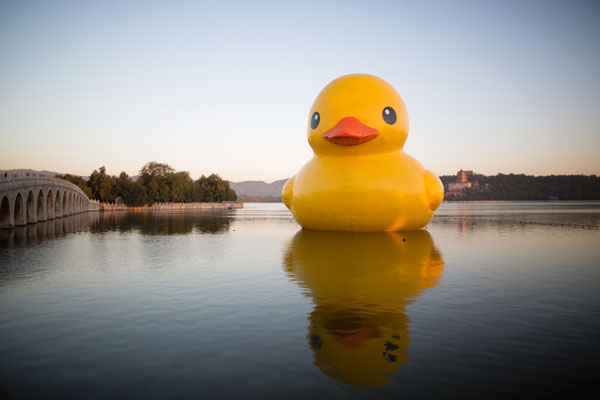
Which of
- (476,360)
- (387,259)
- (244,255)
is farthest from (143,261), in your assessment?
(476,360)

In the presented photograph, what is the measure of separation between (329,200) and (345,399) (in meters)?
15.1

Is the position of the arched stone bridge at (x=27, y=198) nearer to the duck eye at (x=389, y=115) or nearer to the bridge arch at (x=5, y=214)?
the bridge arch at (x=5, y=214)

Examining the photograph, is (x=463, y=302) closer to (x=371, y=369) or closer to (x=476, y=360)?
(x=476, y=360)

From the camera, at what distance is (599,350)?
5.26m

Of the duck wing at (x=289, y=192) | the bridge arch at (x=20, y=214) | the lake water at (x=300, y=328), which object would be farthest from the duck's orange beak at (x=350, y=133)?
the bridge arch at (x=20, y=214)

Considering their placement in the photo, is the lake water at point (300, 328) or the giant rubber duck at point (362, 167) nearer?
the lake water at point (300, 328)

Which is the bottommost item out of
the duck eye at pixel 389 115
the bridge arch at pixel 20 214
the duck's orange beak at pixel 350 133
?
the bridge arch at pixel 20 214

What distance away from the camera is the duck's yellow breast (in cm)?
1828

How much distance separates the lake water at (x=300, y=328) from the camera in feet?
14.3

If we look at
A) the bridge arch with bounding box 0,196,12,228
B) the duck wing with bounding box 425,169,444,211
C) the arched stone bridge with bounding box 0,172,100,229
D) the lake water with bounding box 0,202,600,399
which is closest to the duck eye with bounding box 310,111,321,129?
the duck wing with bounding box 425,169,444,211

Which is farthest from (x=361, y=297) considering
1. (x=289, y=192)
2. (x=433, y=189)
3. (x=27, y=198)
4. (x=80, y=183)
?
(x=80, y=183)

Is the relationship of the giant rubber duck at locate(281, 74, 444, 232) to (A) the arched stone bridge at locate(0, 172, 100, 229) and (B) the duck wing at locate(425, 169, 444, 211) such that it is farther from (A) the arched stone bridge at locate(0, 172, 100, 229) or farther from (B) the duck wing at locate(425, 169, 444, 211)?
(A) the arched stone bridge at locate(0, 172, 100, 229)

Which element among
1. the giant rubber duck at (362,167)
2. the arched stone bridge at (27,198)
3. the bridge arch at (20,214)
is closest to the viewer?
the giant rubber duck at (362,167)

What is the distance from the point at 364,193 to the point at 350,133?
2.76 m
